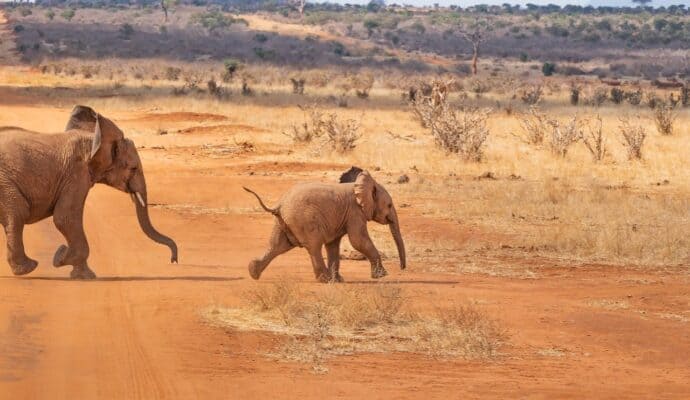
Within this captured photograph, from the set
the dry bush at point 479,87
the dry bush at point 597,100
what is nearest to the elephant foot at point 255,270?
the dry bush at point 597,100

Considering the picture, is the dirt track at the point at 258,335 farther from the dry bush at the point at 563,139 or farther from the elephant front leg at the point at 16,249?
the dry bush at the point at 563,139

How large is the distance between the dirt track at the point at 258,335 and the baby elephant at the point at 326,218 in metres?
0.31

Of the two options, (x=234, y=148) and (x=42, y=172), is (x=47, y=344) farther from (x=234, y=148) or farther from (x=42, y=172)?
(x=234, y=148)

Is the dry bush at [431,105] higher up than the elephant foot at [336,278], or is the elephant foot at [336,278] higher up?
the elephant foot at [336,278]

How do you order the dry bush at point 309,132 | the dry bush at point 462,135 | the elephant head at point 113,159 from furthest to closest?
1. the dry bush at point 309,132
2. the dry bush at point 462,135
3. the elephant head at point 113,159

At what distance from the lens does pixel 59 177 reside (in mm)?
11391

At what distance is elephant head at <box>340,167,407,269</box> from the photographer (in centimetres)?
1182

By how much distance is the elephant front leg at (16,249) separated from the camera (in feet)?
36.5

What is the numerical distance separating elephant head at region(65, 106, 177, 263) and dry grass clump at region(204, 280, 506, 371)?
2.12 metres

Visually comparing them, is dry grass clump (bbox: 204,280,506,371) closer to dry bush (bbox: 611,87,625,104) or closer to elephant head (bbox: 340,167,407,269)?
elephant head (bbox: 340,167,407,269)

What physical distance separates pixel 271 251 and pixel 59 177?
213 cm

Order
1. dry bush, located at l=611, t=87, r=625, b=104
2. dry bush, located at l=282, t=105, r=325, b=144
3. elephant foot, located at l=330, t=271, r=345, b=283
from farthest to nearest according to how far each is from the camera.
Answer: dry bush, located at l=611, t=87, r=625, b=104 < dry bush, located at l=282, t=105, r=325, b=144 < elephant foot, located at l=330, t=271, r=345, b=283

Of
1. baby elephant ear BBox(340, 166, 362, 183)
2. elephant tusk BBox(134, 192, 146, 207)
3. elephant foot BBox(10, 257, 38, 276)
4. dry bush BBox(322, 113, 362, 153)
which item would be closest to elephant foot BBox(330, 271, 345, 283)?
baby elephant ear BBox(340, 166, 362, 183)

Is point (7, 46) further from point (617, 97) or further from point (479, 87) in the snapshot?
point (617, 97)
